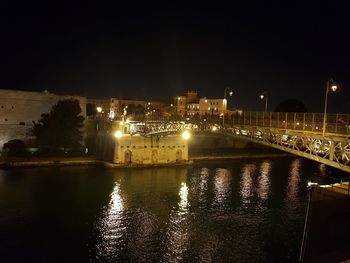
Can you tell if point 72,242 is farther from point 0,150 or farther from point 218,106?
point 218,106

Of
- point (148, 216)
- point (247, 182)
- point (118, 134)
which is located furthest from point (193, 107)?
point (148, 216)

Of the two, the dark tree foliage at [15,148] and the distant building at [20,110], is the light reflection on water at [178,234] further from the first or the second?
the distant building at [20,110]

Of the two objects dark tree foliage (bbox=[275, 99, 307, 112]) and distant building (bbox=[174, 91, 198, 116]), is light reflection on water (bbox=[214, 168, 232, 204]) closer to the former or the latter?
dark tree foliage (bbox=[275, 99, 307, 112])

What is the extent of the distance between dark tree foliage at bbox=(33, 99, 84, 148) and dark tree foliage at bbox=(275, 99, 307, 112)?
4058cm

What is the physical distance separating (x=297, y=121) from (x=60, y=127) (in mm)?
30781

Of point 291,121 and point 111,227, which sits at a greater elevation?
point 291,121

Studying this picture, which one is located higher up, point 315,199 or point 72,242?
point 315,199

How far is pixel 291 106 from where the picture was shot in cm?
7075

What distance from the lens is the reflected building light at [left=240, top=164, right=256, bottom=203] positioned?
31.0m

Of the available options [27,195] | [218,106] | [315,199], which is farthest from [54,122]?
[218,106]

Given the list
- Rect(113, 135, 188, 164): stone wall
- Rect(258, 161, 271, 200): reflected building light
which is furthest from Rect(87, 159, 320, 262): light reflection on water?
Rect(113, 135, 188, 164): stone wall

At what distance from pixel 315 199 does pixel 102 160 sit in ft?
106

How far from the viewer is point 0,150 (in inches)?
1774

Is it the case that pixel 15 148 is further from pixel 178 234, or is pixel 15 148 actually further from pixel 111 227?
pixel 178 234
